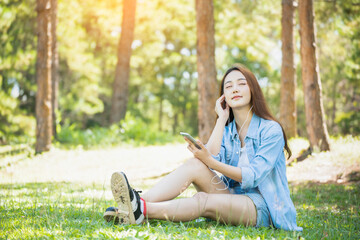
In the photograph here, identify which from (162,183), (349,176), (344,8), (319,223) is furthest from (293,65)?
(162,183)

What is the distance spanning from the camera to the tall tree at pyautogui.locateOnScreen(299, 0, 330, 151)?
862cm

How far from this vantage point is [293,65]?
34.8ft

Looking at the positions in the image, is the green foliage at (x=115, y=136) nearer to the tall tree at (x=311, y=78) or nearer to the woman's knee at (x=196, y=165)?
the tall tree at (x=311, y=78)

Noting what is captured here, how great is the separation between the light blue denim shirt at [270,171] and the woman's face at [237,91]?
218 millimetres

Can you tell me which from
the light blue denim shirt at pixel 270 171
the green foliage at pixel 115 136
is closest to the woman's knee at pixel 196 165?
the light blue denim shirt at pixel 270 171

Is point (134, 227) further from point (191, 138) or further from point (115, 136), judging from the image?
point (115, 136)

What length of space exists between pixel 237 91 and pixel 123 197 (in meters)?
1.55

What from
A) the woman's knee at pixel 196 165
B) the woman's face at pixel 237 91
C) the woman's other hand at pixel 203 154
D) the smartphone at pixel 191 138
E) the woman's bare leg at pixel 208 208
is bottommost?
the woman's bare leg at pixel 208 208

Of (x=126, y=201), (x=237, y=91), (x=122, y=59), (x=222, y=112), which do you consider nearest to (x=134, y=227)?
(x=126, y=201)

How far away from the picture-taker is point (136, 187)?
6.34 metres

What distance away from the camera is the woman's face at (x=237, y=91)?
140 inches

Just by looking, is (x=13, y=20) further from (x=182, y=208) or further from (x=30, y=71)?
(x=182, y=208)

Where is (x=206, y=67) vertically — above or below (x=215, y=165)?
above

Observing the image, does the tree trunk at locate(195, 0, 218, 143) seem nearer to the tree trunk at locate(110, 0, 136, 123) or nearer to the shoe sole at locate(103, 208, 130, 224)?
the shoe sole at locate(103, 208, 130, 224)
